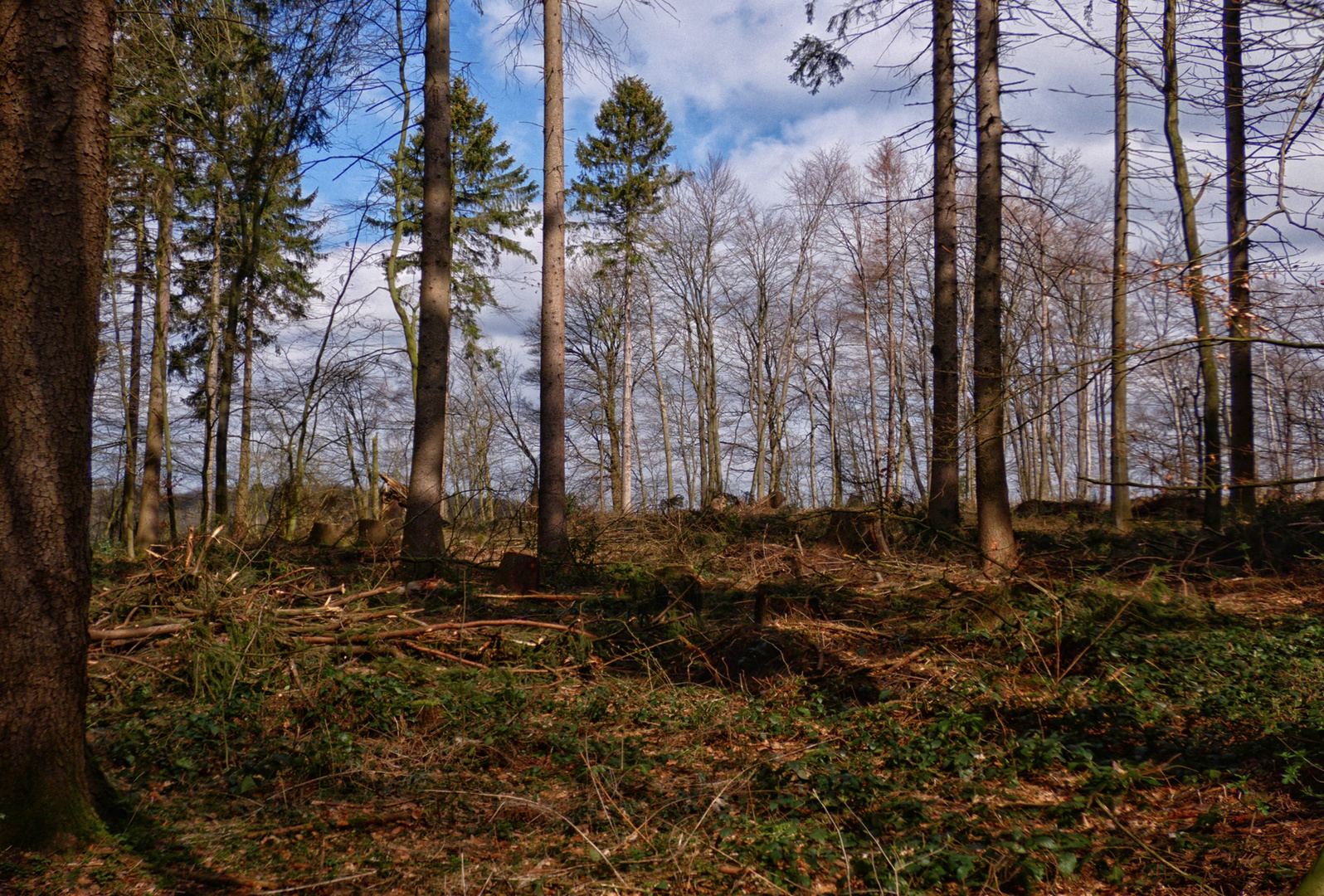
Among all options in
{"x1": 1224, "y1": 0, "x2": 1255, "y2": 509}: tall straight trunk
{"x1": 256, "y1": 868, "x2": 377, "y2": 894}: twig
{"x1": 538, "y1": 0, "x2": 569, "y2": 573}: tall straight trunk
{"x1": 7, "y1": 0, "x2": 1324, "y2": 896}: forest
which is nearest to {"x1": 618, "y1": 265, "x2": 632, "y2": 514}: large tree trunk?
{"x1": 7, "y1": 0, "x2": 1324, "y2": 896}: forest

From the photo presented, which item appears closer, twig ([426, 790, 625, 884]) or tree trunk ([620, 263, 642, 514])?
twig ([426, 790, 625, 884])

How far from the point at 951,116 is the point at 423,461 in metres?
7.97

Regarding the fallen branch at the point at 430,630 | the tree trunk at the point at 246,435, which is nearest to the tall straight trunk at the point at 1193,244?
the fallen branch at the point at 430,630

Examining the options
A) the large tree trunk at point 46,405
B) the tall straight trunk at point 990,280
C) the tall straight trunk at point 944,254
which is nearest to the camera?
the large tree trunk at point 46,405

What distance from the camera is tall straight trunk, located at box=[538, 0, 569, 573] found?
9.47m

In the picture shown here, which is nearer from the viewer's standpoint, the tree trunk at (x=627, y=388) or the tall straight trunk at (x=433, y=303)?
the tall straight trunk at (x=433, y=303)

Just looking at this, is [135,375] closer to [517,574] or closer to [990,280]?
[517,574]

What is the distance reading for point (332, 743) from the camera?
3.96m

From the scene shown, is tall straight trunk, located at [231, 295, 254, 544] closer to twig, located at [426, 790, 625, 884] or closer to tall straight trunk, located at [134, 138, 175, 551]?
tall straight trunk, located at [134, 138, 175, 551]

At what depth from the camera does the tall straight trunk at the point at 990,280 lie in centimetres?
744

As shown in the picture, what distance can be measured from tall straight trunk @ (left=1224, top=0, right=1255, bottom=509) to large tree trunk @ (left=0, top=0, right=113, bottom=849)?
518 centimetres

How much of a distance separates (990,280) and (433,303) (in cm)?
628

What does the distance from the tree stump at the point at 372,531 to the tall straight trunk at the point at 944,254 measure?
7.51 metres

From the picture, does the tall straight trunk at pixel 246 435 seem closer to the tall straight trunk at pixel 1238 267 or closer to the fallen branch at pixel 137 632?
the fallen branch at pixel 137 632
